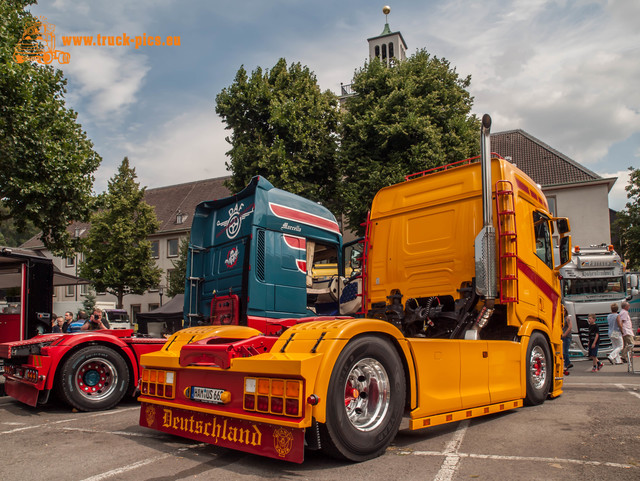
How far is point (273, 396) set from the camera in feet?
12.9

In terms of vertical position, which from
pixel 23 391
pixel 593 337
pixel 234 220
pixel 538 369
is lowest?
pixel 23 391

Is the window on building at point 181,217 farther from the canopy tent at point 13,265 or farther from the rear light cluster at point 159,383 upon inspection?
the rear light cluster at point 159,383

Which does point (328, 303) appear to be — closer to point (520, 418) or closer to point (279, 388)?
point (520, 418)

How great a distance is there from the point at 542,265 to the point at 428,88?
58.5ft

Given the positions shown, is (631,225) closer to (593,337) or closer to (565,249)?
(593,337)

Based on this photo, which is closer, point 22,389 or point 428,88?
point 22,389

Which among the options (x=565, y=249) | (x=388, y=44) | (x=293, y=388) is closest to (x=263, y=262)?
(x=293, y=388)

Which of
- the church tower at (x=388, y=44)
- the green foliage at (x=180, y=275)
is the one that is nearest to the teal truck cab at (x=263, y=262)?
the green foliage at (x=180, y=275)

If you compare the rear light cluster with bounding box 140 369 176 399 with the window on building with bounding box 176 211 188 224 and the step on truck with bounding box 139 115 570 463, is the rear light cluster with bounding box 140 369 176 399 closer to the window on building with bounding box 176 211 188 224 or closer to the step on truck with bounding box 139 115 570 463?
the step on truck with bounding box 139 115 570 463

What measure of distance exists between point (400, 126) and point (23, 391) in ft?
57.6

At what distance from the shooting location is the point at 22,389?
7.62m

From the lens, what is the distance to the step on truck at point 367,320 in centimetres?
404

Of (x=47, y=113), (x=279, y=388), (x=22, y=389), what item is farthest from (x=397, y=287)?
(x=47, y=113)

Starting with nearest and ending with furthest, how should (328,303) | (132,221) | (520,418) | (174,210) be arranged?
1. (520,418)
2. (328,303)
3. (132,221)
4. (174,210)
